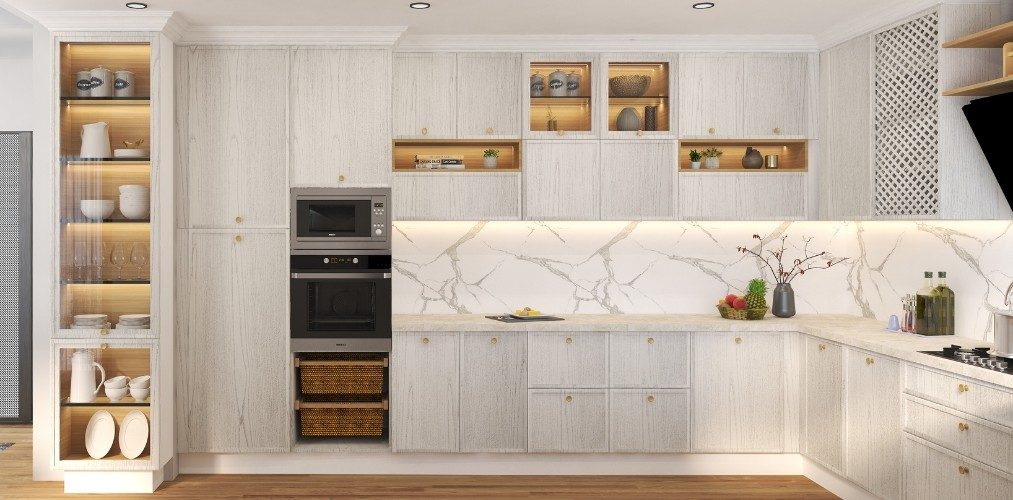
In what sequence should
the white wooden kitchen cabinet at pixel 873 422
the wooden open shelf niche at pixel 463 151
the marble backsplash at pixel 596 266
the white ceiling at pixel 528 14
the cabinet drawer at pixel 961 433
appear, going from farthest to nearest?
the marble backsplash at pixel 596 266, the wooden open shelf niche at pixel 463 151, the white ceiling at pixel 528 14, the white wooden kitchen cabinet at pixel 873 422, the cabinet drawer at pixel 961 433

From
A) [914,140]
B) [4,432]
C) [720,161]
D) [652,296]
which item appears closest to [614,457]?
[652,296]

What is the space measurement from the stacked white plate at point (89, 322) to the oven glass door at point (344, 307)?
3.27 ft

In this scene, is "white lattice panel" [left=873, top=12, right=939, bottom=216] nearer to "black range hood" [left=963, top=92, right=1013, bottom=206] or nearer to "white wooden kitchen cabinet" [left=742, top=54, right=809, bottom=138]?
"black range hood" [left=963, top=92, right=1013, bottom=206]

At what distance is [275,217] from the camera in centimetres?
436

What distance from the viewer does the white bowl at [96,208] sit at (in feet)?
13.7

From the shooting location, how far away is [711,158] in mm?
4668

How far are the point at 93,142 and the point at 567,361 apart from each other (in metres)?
2.85

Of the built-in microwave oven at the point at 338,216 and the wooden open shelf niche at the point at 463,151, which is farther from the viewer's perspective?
the wooden open shelf niche at the point at 463,151

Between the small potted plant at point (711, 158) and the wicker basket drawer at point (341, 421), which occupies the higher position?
the small potted plant at point (711, 158)

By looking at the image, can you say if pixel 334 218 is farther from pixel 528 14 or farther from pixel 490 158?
pixel 528 14

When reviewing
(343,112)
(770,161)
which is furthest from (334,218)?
(770,161)

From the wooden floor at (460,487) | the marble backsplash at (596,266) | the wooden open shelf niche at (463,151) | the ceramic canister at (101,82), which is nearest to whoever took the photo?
the wooden floor at (460,487)

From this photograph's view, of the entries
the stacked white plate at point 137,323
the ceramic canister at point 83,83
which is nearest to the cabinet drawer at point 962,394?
the stacked white plate at point 137,323

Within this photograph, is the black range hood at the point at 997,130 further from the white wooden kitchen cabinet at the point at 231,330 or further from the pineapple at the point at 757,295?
→ the white wooden kitchen cabinet at the point at 231,330
